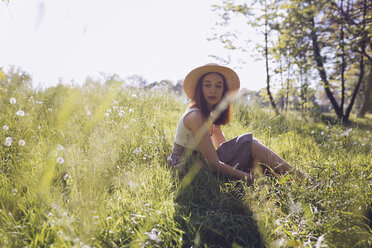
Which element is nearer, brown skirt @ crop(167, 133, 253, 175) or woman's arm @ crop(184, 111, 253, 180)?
woman's arm @ crop(184, 111, 253, 180)

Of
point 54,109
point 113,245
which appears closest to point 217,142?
point 113,245

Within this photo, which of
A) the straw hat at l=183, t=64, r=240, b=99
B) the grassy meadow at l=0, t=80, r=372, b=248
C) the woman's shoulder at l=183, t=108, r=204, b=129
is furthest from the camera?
the straw hat at l=183, t=64, r=240, b=99

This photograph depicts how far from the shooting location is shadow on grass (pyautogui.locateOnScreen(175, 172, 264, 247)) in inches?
62.3

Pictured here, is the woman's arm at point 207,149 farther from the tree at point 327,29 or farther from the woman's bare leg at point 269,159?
the tree at point 327,29

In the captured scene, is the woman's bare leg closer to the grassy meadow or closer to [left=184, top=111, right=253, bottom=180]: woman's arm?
the grassy meadow

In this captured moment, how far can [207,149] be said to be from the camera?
8.25ft

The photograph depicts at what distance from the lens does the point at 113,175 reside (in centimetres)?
236

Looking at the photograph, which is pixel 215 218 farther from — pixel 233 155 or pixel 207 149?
pixel 233 155

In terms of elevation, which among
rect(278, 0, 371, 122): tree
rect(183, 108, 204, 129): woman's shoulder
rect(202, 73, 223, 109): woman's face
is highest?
rect(278, 0, 371, 122): tree

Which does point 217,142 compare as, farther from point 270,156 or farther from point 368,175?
point 368,175

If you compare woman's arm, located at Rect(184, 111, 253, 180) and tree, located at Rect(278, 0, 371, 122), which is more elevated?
tree, located at Rect(278, 0, 371, 122)

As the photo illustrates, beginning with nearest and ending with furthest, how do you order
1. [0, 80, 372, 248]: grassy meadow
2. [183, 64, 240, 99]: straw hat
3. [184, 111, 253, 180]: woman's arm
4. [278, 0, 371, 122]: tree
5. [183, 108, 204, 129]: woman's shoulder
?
[0, 80, 372, 248]: grassy meadow, [184, 111, 253, 180]: woman's arm, [183, 108, 204, 129]: woman's shoulder, [183, 64, 240, 99]: straw hat, [278, 0, 371, 122]: tree

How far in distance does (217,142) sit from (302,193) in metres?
1.63

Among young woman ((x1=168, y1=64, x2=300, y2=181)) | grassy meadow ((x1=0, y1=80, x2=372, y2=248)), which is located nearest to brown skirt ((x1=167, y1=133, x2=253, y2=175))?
young woman ((x1=168, y1=64, x2=300, y2=181))
